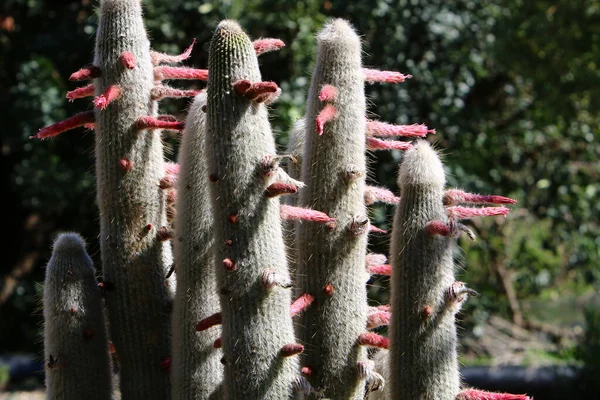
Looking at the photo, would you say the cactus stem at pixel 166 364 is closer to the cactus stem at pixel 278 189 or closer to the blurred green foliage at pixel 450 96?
the cactus stem at pixel 278 189

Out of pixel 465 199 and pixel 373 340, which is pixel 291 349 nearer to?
pixel 373 340

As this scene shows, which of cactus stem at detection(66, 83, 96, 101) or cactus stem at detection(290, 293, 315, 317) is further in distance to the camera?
cactus stem at detection(66, 83, 96, 101)

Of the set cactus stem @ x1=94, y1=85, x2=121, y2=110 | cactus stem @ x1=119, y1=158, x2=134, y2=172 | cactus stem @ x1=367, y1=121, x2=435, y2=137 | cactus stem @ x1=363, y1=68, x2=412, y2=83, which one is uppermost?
cactus stem @ x1=363, y1=68, x2=412, y2=83

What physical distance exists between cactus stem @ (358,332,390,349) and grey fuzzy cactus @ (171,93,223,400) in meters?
0.41

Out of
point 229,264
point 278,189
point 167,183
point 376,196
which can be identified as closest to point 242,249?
point 229,264

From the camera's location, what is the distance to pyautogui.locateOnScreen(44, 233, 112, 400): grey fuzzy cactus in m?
2.33

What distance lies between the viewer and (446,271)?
86.6 inches

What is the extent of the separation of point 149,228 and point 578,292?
816cm

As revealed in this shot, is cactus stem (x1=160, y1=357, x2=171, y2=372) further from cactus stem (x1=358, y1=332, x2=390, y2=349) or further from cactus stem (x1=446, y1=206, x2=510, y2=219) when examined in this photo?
cactus stem (x1=446, y1=206, x2=510, y2=219)

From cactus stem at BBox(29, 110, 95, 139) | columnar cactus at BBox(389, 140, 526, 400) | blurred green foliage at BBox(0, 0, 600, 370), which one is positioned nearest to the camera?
columnar cactus at BBox(389, 140, 526, 400)

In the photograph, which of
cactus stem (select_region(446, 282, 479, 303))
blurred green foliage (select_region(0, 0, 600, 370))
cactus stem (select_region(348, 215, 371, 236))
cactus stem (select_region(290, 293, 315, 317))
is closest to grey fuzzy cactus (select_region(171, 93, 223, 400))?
cactus stem (select_region(290, 293, 315, 317))

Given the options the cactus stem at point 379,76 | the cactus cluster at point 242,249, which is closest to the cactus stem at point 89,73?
the cactus cluster at point 242,249

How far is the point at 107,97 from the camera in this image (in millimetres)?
2273

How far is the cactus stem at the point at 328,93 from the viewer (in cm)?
224
